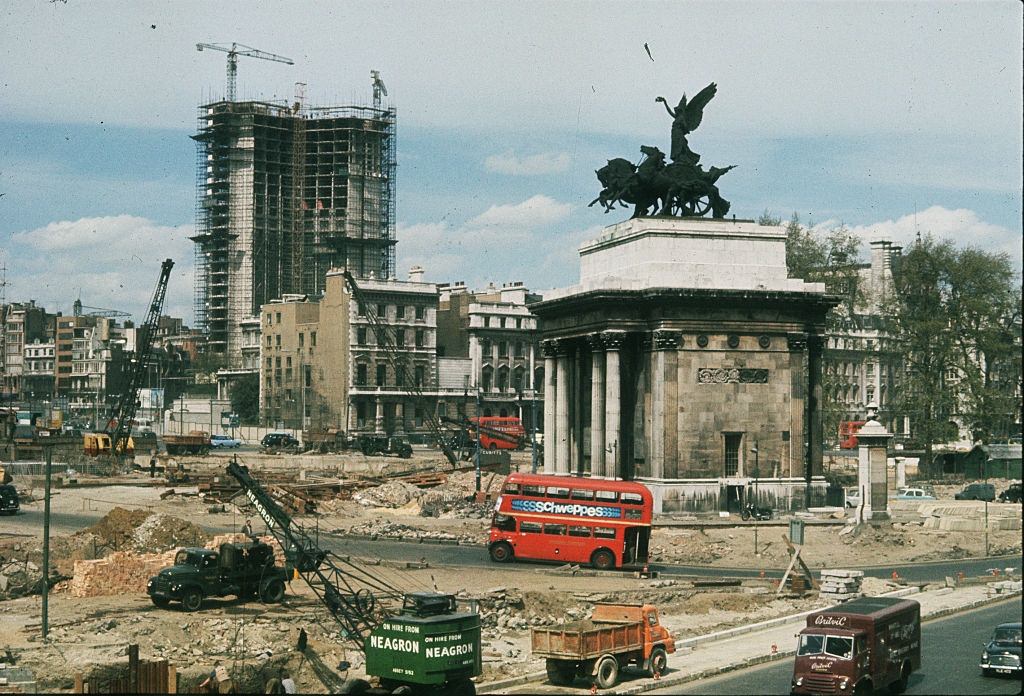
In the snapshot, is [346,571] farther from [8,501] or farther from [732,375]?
[8,501]

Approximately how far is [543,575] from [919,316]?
70.5 metres

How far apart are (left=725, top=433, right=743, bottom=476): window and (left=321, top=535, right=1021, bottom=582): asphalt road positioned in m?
13.3

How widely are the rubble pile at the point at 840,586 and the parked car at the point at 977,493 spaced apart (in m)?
47.7

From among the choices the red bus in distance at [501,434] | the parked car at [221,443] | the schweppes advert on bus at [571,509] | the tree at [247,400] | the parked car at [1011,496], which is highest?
the tree at [247,400]

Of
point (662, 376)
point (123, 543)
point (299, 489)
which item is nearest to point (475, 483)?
point (299, 489)

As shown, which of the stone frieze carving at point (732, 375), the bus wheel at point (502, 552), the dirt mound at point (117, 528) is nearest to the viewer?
the bus wheel at point (502, 552)

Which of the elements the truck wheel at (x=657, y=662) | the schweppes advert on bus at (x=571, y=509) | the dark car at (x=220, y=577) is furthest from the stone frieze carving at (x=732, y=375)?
the truck wheel at (x=657, y=662)

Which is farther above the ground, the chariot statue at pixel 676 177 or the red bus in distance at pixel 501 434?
the chariot statue at pixel 676 177

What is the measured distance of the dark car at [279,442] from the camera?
153 metres

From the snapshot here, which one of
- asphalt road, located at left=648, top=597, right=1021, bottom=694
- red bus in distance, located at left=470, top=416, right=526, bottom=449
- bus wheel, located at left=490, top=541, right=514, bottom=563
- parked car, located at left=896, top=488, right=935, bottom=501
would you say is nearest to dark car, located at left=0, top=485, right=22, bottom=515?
bus wheel, located at left=490, top=541, right=514, bottom=563

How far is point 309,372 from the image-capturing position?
16900 centimetres

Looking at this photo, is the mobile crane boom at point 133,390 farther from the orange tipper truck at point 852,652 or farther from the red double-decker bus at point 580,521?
the orange tipper truck at point 852,652

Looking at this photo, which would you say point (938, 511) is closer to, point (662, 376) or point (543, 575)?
point (662, 376)

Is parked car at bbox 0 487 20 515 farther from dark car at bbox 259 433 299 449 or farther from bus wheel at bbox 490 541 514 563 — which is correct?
dark car at bbox 259 433 299 449
